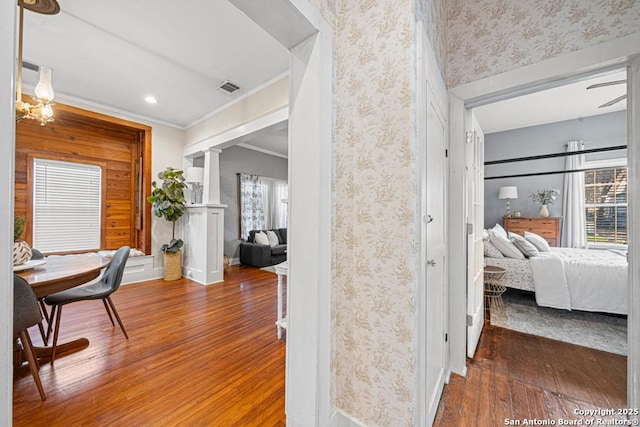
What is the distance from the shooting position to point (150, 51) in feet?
8.38

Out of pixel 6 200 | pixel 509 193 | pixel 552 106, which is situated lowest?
pixel 6 200

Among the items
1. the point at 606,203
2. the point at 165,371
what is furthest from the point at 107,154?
the point at 606,203

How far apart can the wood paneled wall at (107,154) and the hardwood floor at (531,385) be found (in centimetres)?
473

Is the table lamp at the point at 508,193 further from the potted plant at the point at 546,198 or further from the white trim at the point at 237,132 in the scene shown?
the white trim at the point at 237,132

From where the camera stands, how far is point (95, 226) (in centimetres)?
399

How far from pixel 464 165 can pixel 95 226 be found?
17.0 ft

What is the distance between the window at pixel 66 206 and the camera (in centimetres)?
351

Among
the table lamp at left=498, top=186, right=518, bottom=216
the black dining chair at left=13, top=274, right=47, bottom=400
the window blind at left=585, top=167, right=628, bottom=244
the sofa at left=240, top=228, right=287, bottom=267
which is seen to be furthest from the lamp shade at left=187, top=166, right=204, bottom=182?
the window blind at left=585, top=167, right=628, bottom=244

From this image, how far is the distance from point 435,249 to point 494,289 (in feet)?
7.81

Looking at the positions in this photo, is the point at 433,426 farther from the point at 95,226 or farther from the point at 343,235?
the point at 95,226

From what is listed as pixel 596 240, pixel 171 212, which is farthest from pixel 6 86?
pixel 596 240

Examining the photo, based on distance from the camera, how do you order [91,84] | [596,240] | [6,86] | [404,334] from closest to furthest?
[6,86], [404,334], [91,84], [596,240]

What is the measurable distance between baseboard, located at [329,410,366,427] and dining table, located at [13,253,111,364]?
1.90m

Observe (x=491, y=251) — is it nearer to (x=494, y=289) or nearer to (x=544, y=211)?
(x=494, y=289)
